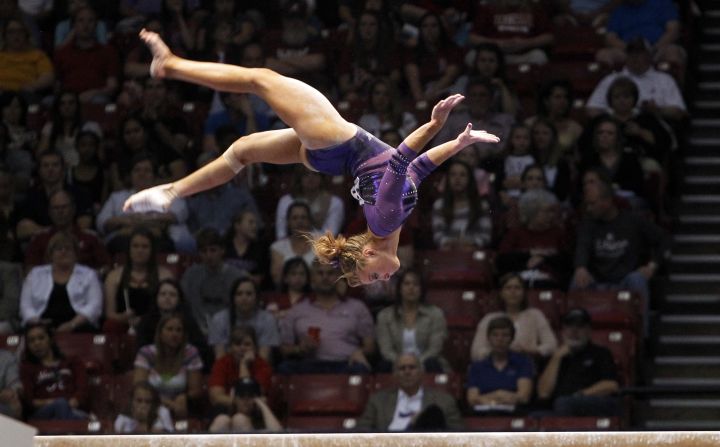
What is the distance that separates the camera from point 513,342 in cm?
1074

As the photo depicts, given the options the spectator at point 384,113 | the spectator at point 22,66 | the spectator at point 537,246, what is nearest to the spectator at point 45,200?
the spectator at point 22,66

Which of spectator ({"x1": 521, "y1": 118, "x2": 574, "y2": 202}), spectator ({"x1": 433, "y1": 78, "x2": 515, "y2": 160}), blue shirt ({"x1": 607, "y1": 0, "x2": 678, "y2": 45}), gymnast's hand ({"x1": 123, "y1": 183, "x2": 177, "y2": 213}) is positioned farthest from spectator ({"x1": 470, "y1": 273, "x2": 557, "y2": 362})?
gymnast's hand ({"x1": 123, "y1": 183, "x2": 177, "y2": 213})

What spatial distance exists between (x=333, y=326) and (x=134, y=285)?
1.53 m

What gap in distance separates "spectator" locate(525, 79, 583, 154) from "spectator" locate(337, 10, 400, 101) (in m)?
1.26

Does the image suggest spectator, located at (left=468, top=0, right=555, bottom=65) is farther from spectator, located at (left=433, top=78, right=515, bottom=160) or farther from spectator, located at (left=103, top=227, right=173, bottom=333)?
spectator, located at (left=103, top=227, right=173, bottom=333)

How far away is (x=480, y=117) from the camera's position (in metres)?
12.3

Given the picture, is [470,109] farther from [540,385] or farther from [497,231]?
[540,385]

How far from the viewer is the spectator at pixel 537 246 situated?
11344 millimetres

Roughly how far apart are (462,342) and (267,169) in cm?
242

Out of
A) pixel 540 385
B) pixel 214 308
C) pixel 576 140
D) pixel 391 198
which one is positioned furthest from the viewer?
pixel 576 140

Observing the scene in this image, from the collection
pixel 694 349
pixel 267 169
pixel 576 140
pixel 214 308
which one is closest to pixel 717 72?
pixel 576 140

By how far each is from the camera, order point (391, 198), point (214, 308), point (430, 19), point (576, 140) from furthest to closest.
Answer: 1. point (430, 19)
2. point (576, 140)
3. point (214, 308)
4. point (391, 198)

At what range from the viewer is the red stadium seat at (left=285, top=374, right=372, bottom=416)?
35.0 feet

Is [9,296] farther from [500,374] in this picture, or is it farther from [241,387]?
[500,374]
